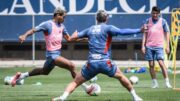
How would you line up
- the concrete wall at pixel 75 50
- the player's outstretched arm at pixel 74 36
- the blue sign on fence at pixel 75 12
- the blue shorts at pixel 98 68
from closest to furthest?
the blue shorts at pixel 98 68
the player's outstretched arm at pixel 74 36
the blue sign on fence at pixel 75 12
the concrete wall at pixel 75 50

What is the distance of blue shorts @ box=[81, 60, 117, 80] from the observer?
547 inches

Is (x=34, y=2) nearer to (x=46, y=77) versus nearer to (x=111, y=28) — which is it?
(x=46, y=77)

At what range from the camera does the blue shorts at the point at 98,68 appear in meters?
13.9

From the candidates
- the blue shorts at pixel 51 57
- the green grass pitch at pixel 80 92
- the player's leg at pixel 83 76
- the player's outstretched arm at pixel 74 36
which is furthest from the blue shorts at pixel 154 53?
the player's leg at pixel 83 76

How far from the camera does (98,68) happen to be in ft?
45.6

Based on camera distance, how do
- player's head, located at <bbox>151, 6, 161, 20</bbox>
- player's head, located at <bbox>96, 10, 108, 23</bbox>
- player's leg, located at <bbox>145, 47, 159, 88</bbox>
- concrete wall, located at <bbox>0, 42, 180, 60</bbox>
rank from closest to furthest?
1. player's head, located at <bbox>96, 10, 108, 23</bbox>
2. player's head, located at <bbox>151, 6, 161, 20</bbox>
3. player's leg, located at <bbox>145, 47, 159, 88</bbox>
4. concrete wall, located at <bbox>0, 42, 180, 60</bbox>

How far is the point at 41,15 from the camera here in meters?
32.7

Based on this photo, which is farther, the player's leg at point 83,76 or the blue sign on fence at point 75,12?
the blue sign on fence at point 75,12

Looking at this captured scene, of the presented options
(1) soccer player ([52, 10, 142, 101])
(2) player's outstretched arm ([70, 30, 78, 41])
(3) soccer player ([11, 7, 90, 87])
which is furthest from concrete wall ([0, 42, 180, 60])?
(1) soccer player ([52, 10, 142, 101])

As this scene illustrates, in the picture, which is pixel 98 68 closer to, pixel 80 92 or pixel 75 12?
pixel 80 92

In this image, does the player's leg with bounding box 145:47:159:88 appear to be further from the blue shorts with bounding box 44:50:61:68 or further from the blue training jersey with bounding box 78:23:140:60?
the blue training jersey with bounding box 78:23:140:60

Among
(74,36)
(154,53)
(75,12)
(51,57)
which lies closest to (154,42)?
(154,53)

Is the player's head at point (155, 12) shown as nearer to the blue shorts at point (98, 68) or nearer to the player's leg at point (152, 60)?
the player's leg at point (152, 60)

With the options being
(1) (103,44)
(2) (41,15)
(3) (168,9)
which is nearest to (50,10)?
(2) (41,15)
